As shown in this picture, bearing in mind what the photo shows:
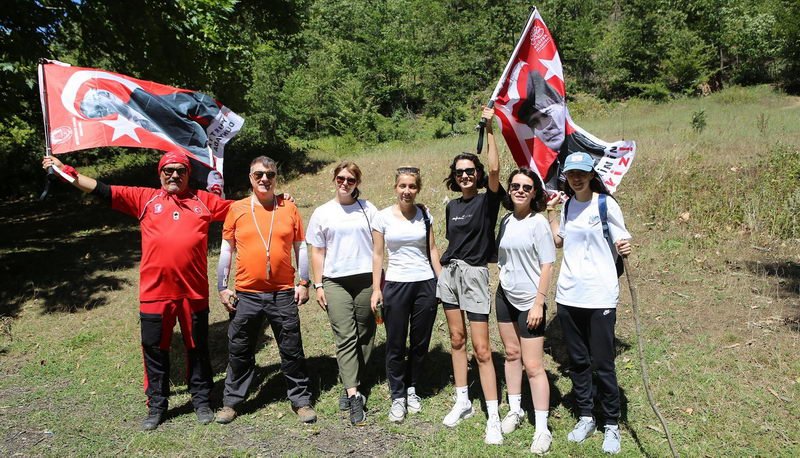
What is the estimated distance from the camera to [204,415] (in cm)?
496

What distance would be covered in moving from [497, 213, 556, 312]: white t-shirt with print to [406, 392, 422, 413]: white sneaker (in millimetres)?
1413

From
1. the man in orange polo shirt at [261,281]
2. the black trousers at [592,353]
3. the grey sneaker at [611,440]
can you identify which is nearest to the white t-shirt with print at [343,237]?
the man in orange polo shirt at [261,281]

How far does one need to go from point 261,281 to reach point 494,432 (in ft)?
7.50

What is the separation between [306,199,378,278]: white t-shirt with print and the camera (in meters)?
4.87

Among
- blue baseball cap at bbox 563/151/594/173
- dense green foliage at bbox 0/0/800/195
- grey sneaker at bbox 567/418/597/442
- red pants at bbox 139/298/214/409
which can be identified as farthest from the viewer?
dense green foliage at bbox 0/0/800/195

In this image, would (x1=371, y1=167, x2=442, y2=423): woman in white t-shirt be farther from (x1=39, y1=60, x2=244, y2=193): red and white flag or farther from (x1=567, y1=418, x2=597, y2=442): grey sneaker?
(x1=39, y1=60, x2=244, y2=193): red and white flag

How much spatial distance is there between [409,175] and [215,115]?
272 centimetres

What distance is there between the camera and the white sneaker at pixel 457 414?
469cm

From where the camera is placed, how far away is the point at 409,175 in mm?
4551

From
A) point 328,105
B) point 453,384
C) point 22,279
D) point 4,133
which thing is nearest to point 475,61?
point 328,105

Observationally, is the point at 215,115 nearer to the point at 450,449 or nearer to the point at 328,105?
the point at 450,449

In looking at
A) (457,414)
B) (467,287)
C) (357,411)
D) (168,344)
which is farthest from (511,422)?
(168,344)

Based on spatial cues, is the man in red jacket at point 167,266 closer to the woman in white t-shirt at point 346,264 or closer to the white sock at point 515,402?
the woman in white t-shirt at point 346,264

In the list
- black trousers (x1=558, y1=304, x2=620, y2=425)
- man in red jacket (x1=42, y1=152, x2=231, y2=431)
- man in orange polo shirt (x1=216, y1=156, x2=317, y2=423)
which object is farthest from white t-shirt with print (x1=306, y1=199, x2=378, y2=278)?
black trousers (x1=558, y1=304, x2=620, y2=425)
